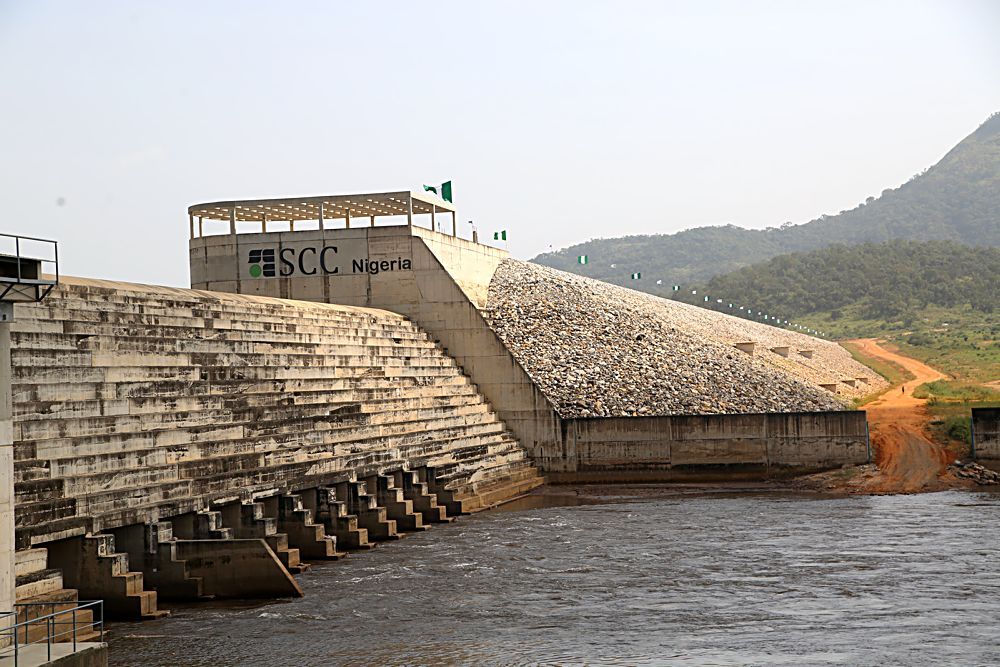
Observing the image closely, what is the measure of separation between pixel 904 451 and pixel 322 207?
20201mm

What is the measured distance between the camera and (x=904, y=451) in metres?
37.3

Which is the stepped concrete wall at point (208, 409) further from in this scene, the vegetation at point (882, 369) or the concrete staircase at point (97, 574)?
the vegetation at point (882, 369)

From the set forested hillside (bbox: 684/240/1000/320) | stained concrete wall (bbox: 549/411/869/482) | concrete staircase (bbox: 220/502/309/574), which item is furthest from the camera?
forested hillside (bbox: 684/240/1000/320)

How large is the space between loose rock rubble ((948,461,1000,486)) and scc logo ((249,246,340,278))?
2036 centimetres

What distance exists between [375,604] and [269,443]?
21.7ft

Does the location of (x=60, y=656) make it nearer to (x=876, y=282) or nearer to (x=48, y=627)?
(x=48, y=627)

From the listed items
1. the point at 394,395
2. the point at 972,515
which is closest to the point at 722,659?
the point at 972,515

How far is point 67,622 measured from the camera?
16422 mm

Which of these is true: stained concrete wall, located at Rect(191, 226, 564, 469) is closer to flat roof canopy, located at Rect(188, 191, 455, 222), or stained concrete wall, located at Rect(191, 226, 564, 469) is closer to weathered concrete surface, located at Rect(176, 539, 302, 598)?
flat roof canopy, located at Rect(188, 191, 455, 222)

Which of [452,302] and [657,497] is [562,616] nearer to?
[657,497]

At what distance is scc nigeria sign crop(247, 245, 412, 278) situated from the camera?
3994 cm

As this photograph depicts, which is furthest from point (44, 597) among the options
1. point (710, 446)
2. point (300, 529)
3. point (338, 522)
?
point (710, 446)

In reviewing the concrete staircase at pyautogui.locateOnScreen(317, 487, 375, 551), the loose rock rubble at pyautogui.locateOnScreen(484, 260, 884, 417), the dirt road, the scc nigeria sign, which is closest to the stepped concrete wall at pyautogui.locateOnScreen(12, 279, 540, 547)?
the concrete staircase at pyautogui.locateOnScreen(317, 487, 375, 551)

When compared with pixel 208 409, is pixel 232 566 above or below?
below
